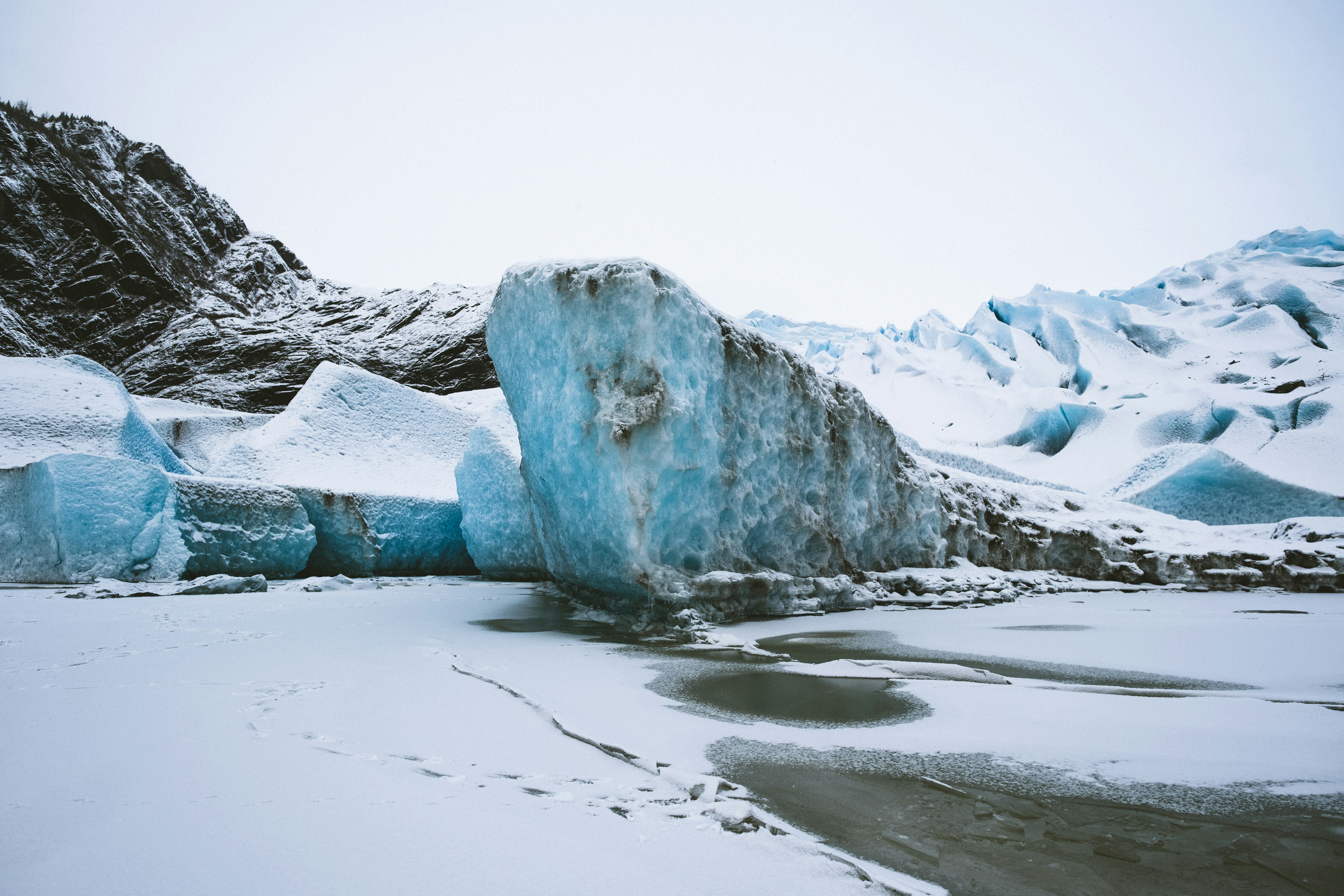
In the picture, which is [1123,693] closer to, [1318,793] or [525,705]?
[1318,793]

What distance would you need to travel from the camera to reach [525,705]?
1.96 m

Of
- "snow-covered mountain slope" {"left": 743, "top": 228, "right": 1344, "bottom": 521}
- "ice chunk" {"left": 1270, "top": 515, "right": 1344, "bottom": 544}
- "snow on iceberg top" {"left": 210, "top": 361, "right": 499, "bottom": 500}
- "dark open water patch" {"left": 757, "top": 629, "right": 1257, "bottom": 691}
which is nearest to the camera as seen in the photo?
"dark open water patch" {"left": 757, "top": 629, "right": 1257, "bottom": 691}

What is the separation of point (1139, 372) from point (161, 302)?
25.7 m

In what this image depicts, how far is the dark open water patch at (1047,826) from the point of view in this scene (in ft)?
3.25

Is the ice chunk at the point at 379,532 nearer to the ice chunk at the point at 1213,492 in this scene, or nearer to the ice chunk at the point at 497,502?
the ice chunk at the point at 497,502

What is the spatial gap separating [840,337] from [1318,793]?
28.3m

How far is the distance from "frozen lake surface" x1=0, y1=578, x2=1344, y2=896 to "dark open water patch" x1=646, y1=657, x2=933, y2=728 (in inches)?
0.6

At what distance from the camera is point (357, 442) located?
828 centimetres

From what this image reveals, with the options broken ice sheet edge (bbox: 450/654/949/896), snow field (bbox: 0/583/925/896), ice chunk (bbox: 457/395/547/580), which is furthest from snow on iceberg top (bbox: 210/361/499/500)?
broken ice sheet edge (bbox: 450/654/949/896)

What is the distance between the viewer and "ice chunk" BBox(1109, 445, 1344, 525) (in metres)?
8.77

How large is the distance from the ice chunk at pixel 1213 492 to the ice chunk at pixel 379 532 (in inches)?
403

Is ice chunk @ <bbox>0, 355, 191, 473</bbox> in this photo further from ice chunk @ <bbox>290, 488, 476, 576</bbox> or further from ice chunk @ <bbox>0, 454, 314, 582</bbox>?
ice chunk @ <bbox>290, 488, 476, 576</bbox>

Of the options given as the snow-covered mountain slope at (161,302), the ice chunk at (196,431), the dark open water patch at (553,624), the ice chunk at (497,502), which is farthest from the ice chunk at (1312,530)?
the snow-covered mountain slope at (161,302)

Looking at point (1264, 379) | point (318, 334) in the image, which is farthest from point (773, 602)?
point (318, 334)
